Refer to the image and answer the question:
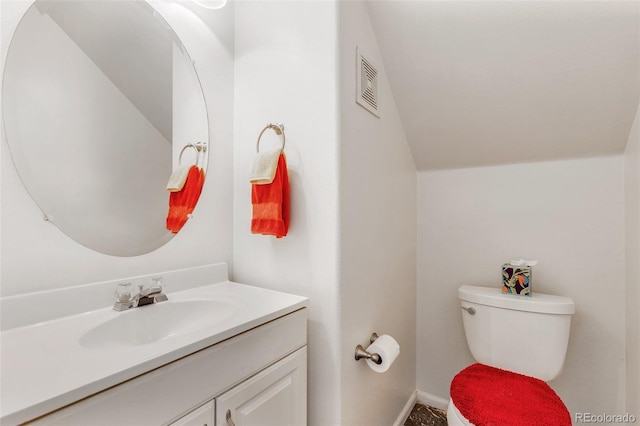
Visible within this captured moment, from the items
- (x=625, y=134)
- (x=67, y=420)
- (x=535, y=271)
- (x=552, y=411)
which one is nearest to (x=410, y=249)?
(x=535, y=271)

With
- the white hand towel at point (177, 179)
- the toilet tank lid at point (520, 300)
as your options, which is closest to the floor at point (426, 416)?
the toilet tank lid at point (520, 300)

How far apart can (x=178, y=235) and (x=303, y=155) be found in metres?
0.60

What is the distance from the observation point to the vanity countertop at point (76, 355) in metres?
0.52

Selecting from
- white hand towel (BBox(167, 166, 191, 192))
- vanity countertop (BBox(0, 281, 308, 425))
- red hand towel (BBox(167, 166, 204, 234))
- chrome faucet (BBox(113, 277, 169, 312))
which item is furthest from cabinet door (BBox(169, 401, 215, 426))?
white hand towel (BBox(167, 166, 191, 192))

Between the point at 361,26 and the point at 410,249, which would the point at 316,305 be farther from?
the point at 361,26

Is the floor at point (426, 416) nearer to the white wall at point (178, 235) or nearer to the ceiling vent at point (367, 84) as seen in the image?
the white wall at point (178, 235)

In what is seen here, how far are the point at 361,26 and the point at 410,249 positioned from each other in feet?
3.83

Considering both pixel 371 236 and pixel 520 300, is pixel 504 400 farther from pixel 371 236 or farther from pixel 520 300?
pixel 371 236

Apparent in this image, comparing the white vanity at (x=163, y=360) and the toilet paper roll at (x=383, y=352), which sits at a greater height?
the white vanity at (x=163, y=360)

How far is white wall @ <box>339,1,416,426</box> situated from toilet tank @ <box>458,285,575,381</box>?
1.21ft

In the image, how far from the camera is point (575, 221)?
58.6 inches

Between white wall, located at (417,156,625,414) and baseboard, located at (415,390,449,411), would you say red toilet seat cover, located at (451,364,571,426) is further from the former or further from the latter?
baseboard, located at (415,390,449,411)

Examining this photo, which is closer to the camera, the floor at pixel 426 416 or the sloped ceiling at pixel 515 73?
the sloped ceiling at pixel 515 73

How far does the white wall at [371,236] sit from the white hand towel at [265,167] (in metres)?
0.26
